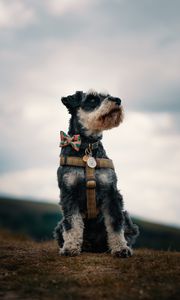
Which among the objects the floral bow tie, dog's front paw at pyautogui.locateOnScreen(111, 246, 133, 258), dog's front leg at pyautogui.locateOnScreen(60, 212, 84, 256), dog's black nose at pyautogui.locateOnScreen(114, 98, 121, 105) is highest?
dog's black nose at pyautogui.locateOnScreen(114, 98, 121, 105)

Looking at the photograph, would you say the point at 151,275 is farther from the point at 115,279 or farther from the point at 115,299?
the point at 115,299

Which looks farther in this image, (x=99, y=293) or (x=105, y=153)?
(x=105, y=153)

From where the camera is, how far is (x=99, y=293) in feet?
17.6

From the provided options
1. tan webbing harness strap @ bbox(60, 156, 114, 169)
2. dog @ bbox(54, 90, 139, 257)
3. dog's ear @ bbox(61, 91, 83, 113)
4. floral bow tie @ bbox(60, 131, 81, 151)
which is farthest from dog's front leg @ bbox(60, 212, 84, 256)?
dog's ear @ bbox(61, 91, 83, 113)

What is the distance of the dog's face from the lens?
816 cm

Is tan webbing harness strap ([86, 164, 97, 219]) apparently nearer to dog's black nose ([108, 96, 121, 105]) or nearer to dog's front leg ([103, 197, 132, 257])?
dog's front leg ([103, 197, 132, 257])

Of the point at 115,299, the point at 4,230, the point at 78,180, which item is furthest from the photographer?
the point at 4,230

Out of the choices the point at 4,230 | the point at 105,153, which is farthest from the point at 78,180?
the point at 4,230

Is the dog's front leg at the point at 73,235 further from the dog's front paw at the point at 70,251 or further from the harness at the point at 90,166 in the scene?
the harness at the point at 90,166

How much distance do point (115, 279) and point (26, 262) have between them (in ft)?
6.82

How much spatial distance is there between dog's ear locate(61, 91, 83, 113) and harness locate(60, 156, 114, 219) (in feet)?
3.26

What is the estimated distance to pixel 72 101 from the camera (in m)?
8.52

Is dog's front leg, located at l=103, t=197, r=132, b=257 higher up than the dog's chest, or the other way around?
the dog's chest

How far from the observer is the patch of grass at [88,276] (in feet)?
17.6
